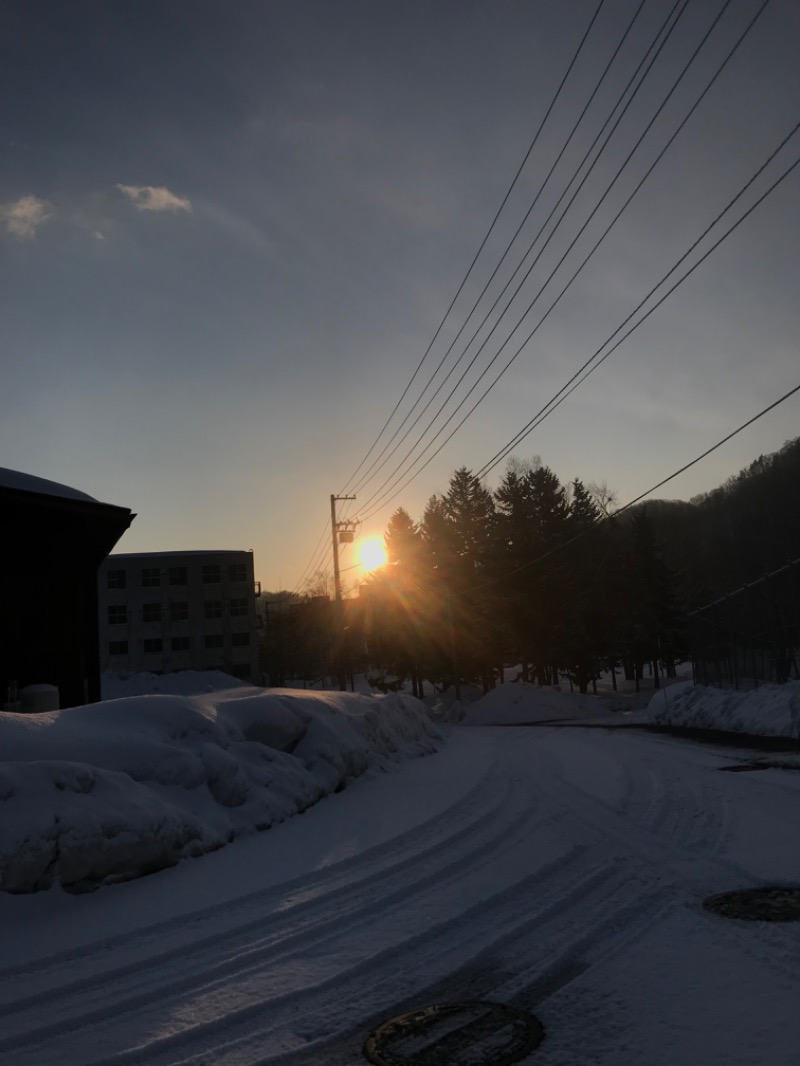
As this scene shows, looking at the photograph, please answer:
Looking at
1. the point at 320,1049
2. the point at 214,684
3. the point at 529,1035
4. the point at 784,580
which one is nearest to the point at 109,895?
the point at 320,1049

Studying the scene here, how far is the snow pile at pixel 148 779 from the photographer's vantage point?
21.7 feet

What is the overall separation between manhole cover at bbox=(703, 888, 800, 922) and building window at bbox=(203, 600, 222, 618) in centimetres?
6209

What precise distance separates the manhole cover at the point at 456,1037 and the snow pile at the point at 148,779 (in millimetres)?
3694

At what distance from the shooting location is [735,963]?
4.45m

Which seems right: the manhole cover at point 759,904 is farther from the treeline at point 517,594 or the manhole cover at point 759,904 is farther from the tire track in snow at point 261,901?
the treeline at point 517,594

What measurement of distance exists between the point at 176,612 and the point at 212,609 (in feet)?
9.09

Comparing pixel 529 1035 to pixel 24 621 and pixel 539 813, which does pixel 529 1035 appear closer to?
pixel 539 813

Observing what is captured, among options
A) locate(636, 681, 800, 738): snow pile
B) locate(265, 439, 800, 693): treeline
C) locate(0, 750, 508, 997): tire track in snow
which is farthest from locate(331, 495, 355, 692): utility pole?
locate(0, 750, 508, 997): tire track in snow

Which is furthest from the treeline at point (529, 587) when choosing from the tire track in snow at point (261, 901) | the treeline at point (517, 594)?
the tire track in snow at point (261, 901)

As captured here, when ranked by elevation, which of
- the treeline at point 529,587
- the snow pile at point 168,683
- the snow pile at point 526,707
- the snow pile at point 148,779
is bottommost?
the snow pile at point 526,707

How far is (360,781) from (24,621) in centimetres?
828

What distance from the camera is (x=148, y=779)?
8.42 m

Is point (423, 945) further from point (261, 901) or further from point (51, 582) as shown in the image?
point (51, 582)

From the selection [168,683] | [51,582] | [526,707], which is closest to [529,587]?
[526,707]
